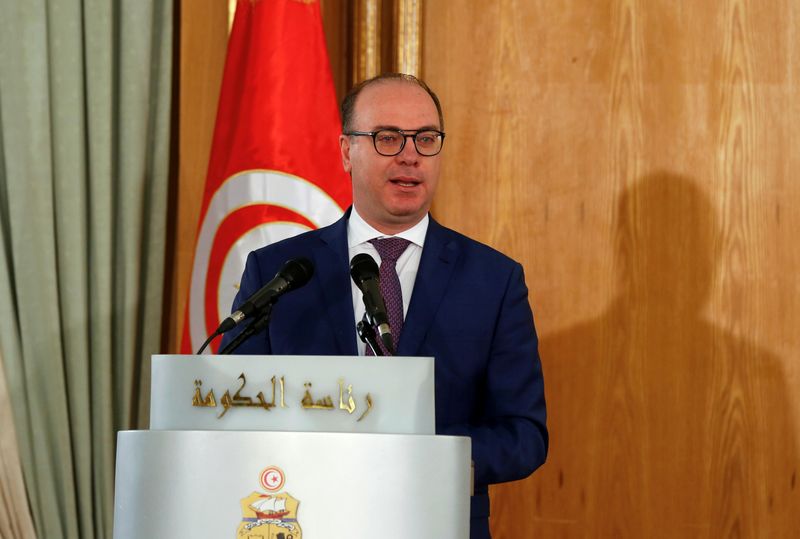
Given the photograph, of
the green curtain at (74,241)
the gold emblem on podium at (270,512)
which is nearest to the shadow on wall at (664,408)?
the green curtain at (74,241)

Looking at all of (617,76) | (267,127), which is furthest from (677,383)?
(267,127)

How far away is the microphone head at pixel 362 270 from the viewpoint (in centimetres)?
175

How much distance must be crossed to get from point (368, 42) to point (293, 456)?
2.35 metres

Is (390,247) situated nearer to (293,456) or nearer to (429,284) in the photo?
(429,284)

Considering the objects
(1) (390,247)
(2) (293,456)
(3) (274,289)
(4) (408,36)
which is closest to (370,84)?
(1) (390,247)

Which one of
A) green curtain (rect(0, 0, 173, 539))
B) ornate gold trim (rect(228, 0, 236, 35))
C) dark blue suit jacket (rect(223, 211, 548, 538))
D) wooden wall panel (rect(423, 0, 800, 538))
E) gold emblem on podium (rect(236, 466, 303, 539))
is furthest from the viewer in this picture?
ornate gold trim (rect(228, 0, 236, 35))

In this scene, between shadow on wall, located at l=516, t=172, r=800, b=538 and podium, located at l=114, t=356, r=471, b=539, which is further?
shadow on wall, located at l=516, t=172, r=800, b=538

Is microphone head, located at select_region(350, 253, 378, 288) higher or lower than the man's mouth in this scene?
lower

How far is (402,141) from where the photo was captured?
2.20m

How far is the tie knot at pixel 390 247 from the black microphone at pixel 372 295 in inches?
17.7

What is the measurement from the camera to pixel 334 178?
316 cm

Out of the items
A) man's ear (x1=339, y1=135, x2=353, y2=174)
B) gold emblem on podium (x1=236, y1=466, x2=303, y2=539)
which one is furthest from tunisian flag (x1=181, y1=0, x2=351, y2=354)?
gold emblem on podium (x1=236, y1=466, x2=303, y2=539)

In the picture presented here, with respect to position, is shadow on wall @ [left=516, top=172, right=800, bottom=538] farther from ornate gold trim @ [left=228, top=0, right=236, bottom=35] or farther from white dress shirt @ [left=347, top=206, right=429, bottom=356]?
ornate gold trim @ [left=228, top=0, right=236, bottom=35]

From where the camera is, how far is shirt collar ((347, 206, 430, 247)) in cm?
227
